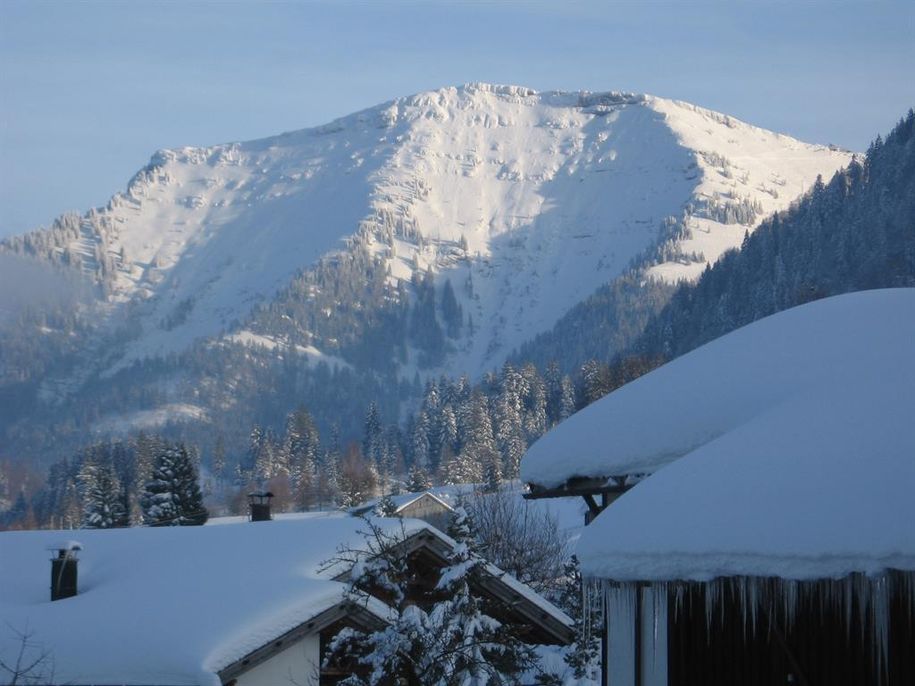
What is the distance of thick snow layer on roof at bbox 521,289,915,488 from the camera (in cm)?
928

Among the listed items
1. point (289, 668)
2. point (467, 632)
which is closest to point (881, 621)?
point (467, 632)

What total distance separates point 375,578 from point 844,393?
173 inches

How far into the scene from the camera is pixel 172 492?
63438mm

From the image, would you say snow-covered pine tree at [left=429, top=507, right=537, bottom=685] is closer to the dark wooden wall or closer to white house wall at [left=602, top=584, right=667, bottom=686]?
white house wall at [left=602, top=584, right=667, bottom=686]

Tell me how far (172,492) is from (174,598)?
46.9 m

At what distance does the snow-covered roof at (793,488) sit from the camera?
286 inches

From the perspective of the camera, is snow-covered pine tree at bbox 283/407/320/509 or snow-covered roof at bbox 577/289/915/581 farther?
snow-covered pine tree at bbox 283/407/320/509

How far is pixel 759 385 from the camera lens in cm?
952

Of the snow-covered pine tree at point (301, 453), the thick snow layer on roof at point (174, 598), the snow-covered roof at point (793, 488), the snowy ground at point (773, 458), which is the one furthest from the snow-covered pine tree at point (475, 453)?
the snow-covered roof at point (793, 488)

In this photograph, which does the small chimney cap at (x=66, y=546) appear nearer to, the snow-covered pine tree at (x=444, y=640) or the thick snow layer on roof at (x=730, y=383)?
the snow-covered pine tree at (x=444, y=640)

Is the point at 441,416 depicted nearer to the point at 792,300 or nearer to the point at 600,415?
the point at 792,300

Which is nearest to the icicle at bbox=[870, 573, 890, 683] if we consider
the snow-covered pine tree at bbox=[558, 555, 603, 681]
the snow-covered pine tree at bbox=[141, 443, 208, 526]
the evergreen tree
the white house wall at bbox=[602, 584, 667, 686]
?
the white house wall at bbox=[602, 584, 667, 686]

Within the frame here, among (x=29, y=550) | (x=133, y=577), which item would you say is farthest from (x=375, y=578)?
(x=29, y=550)

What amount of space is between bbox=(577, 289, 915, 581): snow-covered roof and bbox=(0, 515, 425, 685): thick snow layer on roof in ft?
27.8
